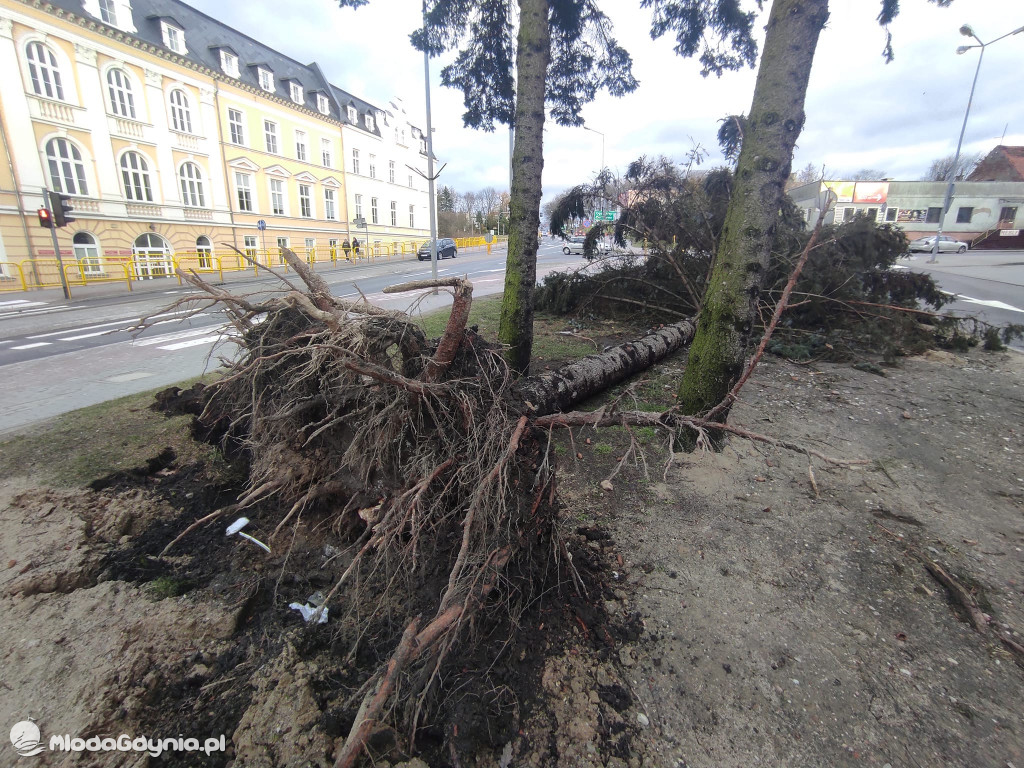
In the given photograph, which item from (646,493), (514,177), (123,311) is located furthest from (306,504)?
(123,311)

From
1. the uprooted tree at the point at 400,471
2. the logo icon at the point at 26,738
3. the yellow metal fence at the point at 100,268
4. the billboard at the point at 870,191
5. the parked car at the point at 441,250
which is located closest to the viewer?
the logo icon at the point at 26,738

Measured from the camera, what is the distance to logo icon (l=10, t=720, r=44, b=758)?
1759 millimetres

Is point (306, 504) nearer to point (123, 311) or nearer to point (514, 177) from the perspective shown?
point (514, 177)

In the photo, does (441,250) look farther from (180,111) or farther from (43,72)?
(43,72)

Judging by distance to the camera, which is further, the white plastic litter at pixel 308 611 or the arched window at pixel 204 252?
the arched window at pixel 204 252

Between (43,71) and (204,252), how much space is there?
830 centimetres

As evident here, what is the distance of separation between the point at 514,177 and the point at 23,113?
23665 millimetres

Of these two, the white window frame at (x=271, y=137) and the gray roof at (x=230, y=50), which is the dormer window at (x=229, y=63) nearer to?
the gray roof at (x=230, y=50)

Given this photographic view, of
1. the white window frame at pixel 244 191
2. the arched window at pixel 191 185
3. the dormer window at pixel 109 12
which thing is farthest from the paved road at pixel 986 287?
the dormer window at pixel 109 12

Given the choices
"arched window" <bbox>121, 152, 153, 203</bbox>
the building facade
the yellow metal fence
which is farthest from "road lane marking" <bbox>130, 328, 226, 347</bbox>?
the building facade

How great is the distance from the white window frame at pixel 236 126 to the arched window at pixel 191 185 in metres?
3.41

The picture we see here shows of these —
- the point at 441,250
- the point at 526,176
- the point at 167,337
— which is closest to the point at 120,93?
the point at 441,250

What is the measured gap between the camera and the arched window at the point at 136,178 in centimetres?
2150

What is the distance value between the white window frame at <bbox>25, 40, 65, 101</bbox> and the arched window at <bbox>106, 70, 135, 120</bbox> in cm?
194
